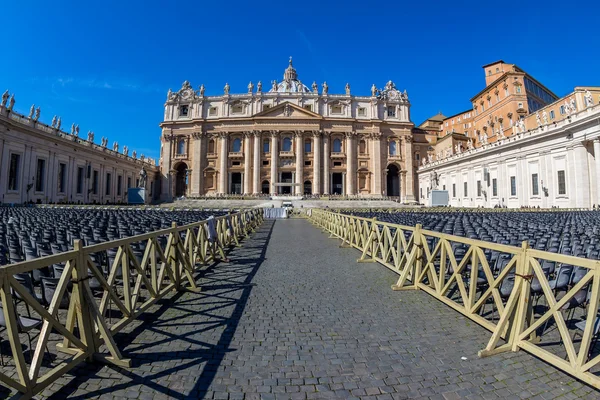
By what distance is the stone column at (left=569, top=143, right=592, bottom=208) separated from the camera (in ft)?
84.2

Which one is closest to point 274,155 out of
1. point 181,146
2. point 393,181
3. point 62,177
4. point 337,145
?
point 337,145

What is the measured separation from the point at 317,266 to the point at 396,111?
60428mm

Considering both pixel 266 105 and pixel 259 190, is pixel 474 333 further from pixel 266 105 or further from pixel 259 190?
pixel 266 105

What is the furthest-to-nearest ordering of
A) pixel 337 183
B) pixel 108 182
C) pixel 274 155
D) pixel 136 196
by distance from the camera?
pixel 337 183 < pixel 274 155 < pixel 108 182 < pixel 136 196

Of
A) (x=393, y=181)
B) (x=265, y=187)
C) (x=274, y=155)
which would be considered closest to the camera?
(x=274, y=155)

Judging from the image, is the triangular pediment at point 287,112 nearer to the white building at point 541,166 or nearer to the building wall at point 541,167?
the white building at point 541,166

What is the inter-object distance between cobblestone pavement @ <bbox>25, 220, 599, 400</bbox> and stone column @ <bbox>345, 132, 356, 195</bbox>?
5298 centimetres

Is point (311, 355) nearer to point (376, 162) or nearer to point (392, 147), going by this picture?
point (376, 162)

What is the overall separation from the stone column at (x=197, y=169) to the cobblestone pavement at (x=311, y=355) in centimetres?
5481

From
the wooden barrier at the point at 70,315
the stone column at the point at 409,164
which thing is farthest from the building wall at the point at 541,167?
the wooden barrier at the point at 70,315

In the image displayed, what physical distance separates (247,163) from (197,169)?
969cm

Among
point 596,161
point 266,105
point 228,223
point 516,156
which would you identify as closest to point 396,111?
point 266,105

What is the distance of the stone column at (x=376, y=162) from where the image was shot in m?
58.1

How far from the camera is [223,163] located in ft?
189
